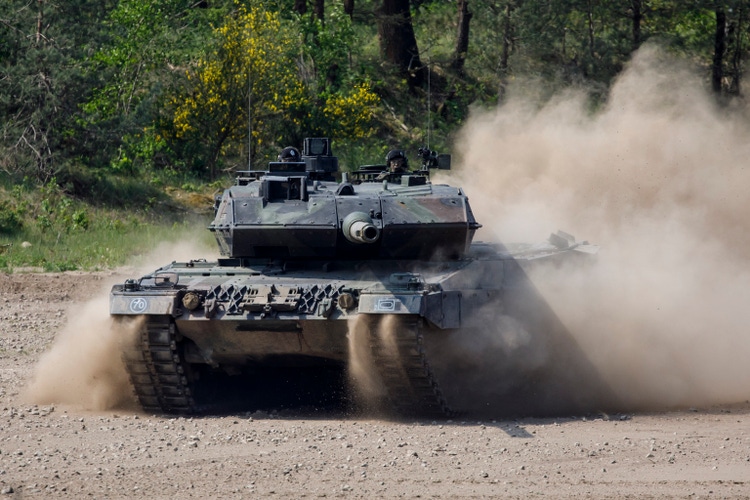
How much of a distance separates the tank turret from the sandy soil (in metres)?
1.75

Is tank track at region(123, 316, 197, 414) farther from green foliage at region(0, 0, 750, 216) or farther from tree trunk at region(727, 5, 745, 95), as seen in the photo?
tree trunk at region(727, 5, 745, 95)

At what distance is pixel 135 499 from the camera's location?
9.86 metres

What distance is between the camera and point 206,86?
31453 millimetres

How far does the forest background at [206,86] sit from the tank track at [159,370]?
11796mm

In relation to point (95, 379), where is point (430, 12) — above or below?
above

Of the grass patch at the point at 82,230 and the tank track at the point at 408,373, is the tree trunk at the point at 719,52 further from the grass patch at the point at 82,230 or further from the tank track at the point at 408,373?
the tank track at the point at 408,373

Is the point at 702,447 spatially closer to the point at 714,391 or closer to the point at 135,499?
the point at 714,391

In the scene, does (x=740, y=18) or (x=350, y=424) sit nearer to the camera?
(x=350, y=424)

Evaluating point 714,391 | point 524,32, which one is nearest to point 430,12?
point 524,32

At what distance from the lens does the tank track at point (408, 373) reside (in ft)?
43.0

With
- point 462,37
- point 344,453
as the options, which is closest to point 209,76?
point 462,37

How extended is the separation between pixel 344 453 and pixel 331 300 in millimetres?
2134

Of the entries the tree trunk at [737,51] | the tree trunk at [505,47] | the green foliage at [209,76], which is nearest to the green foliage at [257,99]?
the green foliage at [209,76]

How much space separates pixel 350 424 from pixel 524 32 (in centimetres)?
2070
